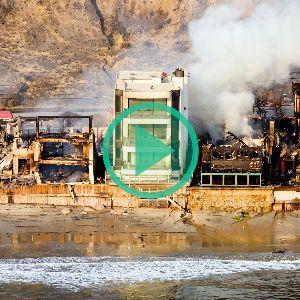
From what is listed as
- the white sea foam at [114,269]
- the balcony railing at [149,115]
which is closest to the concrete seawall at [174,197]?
the balcony railing at [149,115]

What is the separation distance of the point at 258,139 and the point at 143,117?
33.3ft

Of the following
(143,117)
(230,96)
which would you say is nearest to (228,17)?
(230,96)

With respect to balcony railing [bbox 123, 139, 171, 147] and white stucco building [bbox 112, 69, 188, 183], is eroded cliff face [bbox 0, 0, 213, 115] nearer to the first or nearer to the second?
white stucco building [bbox 112, 69, 188, 183]

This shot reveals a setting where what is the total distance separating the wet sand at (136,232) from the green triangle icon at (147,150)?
11.3 feet

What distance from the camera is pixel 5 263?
54.4m

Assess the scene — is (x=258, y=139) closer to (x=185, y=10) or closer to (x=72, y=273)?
(x=72, y=273)

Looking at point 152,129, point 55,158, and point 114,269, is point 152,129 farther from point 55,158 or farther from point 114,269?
point 114,269

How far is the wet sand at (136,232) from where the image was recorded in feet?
189

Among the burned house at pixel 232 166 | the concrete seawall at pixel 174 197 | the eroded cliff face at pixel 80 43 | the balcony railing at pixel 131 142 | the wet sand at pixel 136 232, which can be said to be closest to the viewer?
the wet sand at pixel 136 232

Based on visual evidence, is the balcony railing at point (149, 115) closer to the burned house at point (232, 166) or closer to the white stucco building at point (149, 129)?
the white stucco building at point (149, 129)

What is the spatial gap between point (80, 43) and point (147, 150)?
52.7 m
